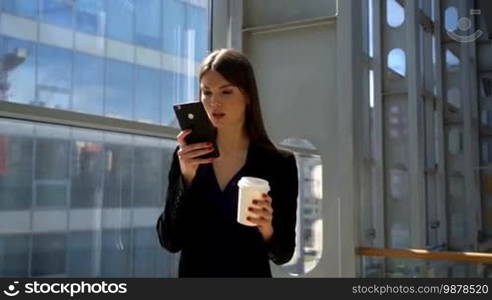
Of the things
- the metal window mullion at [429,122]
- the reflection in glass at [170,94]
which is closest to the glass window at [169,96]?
the reflection in glass at [170,94]

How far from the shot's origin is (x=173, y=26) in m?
2.50

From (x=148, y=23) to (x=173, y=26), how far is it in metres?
0.22

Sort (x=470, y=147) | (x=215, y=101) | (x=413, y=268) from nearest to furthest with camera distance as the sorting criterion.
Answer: (x=215, y=101), (x=413, y=268), (x=470, y=147)

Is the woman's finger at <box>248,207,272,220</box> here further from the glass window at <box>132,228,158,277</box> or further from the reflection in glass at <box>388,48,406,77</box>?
the reflection in glass at <box>388,48,406,77</box>

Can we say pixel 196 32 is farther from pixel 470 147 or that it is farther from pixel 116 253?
pixel 470 147

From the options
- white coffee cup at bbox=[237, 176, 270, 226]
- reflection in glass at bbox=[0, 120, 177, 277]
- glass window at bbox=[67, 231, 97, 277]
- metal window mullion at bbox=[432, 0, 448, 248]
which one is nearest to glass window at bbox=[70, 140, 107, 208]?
reflection in glass at bbox=[0, 120, 177, 277]

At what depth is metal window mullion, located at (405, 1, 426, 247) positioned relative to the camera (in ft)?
13.3

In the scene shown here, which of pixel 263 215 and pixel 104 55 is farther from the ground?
pixel 104 55

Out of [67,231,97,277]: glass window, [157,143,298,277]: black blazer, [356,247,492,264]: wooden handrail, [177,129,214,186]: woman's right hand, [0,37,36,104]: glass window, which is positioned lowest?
[356,247,492,264]: wooden handrail

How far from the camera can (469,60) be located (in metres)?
5.41

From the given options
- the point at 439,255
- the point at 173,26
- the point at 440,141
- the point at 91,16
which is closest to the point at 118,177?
the point at 91,16

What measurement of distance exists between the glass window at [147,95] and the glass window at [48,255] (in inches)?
24.1

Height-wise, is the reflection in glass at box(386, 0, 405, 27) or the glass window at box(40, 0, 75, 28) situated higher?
the reflection in glass at box(386, 0, 405, 27)

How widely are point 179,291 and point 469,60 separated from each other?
4946 millimetres
